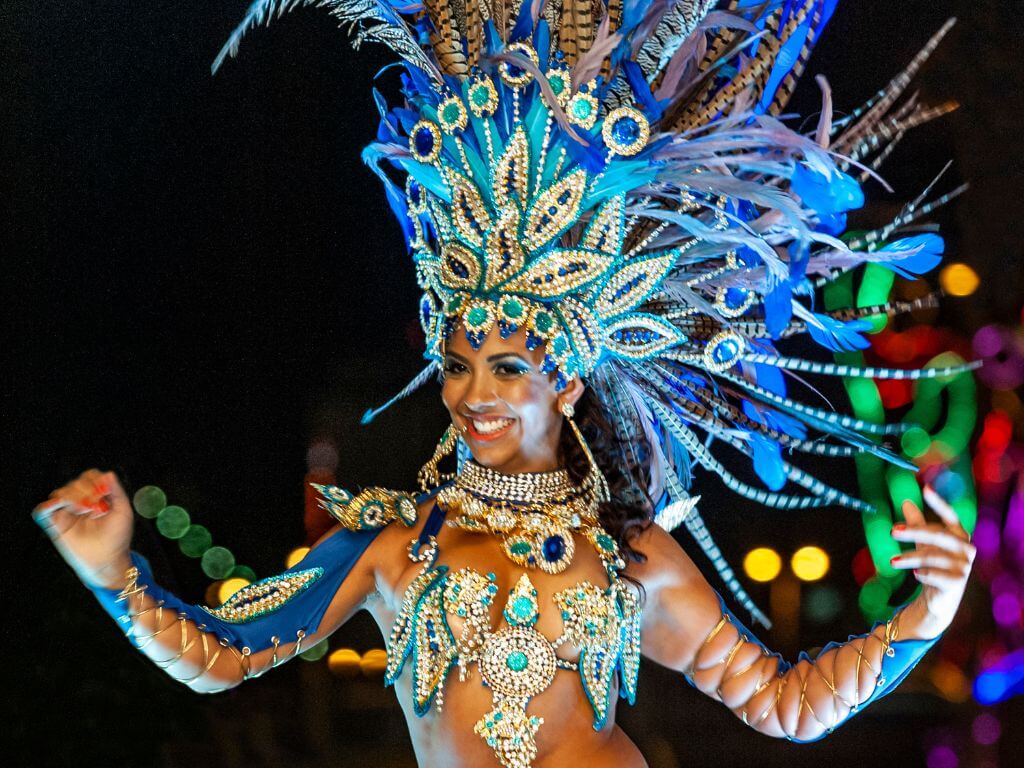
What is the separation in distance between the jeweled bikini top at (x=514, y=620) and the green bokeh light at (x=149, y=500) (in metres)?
0.98

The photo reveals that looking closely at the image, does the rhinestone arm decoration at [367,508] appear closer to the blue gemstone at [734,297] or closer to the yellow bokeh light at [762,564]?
the blue gemstone at [734,297]

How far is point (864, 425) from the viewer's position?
2.25m

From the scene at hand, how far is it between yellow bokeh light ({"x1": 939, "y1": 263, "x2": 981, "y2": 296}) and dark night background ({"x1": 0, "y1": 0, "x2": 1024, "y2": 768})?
0.09 ft

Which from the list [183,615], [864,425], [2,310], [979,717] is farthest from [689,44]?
[979,717]

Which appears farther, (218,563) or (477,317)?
(218,563)

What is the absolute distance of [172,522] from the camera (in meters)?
2.86

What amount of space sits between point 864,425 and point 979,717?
1228mm

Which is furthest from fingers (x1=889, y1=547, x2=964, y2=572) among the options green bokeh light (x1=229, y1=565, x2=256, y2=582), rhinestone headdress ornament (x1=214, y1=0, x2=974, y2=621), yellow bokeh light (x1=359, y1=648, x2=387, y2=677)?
green bokeh light (x1=229, y1=565, x2=256, y2=582)

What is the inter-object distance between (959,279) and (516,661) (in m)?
1.58

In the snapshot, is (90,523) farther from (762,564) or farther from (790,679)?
(762,564)

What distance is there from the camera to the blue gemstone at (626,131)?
1975mm

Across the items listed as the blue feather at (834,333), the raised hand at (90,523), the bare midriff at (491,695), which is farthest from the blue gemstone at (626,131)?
the raised hand at (90,523)

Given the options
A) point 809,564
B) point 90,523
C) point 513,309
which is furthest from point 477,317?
point 809,564

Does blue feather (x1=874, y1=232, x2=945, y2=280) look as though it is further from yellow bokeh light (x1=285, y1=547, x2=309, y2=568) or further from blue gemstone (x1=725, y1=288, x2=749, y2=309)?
yellow bokeh light (x1=285, y1=547, x2=309, y2=568)
